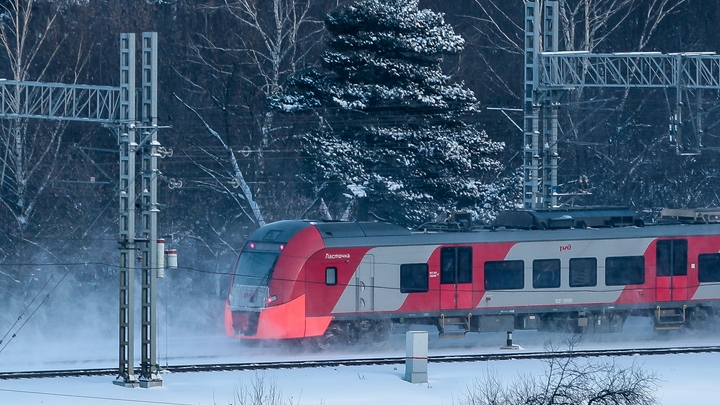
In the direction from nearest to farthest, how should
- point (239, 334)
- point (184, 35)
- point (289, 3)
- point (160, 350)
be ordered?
point (239, 334), point (160, 350), point (289, 3), point (184, 35)

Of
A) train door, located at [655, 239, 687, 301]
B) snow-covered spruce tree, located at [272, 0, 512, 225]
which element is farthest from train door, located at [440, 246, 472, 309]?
snow-covered spruce tree, located at [272, 0, 512, 225]

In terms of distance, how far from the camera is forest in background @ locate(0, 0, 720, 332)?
40.4 m

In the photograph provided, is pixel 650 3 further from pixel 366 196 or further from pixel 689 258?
pixel 689 258

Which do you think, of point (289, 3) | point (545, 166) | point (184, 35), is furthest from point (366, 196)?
point (184, 35)

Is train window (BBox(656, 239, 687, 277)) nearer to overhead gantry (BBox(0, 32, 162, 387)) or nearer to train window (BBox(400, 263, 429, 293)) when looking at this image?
train window (BBox(400, 263, 429, 293))

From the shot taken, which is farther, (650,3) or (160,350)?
(650,3)

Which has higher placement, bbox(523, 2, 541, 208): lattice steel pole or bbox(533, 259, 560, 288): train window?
bbox(523, 2, 541, 208): lattice steel pole

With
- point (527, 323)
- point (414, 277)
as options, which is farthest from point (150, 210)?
point (527, 323)

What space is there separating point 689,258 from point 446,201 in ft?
34.7

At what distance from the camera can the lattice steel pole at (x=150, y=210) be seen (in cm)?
2161

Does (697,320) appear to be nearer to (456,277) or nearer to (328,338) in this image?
(456,277)

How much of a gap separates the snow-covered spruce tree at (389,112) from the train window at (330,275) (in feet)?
35.7

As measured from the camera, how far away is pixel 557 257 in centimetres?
2778

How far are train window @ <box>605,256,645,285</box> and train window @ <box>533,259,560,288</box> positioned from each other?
3.96ft
